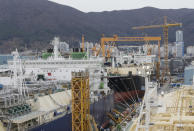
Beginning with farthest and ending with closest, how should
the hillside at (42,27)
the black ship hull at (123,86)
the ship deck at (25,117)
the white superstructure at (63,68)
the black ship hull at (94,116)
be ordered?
1. the hillside at (42,27)
2. the black ship hull at (123,86)
3. the white superstructure at (63,68)
4. the black ship hull at (94,116)
5. the ship deck at (25,117)

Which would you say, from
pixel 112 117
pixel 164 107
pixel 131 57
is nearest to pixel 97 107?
pixel 112 117

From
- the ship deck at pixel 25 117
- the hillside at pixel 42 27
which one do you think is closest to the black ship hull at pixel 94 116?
the ship deck at pixel 25 117

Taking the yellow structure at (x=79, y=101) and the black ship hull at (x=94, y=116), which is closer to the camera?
the yellow structure at (x=79, y=101)

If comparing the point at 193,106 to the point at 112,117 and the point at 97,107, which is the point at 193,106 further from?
the point at 112,117

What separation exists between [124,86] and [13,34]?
12217 centimetres

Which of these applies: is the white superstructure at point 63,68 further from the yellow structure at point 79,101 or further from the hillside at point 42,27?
the hillside at point 42,27

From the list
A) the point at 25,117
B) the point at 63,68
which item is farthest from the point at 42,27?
the point at 25,117

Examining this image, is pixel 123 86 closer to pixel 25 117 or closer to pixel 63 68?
pixel 63 68

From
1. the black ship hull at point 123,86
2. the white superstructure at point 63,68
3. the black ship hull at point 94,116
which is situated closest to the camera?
the black ship hull at point 94,116

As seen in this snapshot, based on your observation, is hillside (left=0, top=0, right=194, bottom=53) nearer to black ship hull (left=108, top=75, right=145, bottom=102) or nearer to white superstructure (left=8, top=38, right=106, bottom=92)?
black ship hull (left=108, top=75, right=145, bottom=102)

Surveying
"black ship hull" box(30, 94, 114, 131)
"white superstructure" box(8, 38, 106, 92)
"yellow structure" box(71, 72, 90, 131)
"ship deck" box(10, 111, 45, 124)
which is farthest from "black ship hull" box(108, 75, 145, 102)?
"ship deck" box(10, 111, 45, 124)

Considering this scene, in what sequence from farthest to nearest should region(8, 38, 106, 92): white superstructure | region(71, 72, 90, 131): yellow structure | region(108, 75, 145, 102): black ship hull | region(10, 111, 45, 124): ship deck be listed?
region(108, 75, 145, 102): black ship hull → region(8, 38, 106, 92): white superstructure → region(71, 72, 90, 131): yellow structure → region(10, 111, 45, 124): ship deck

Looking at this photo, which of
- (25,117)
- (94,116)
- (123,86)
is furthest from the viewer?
(123,86)

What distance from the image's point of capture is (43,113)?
1420cm
